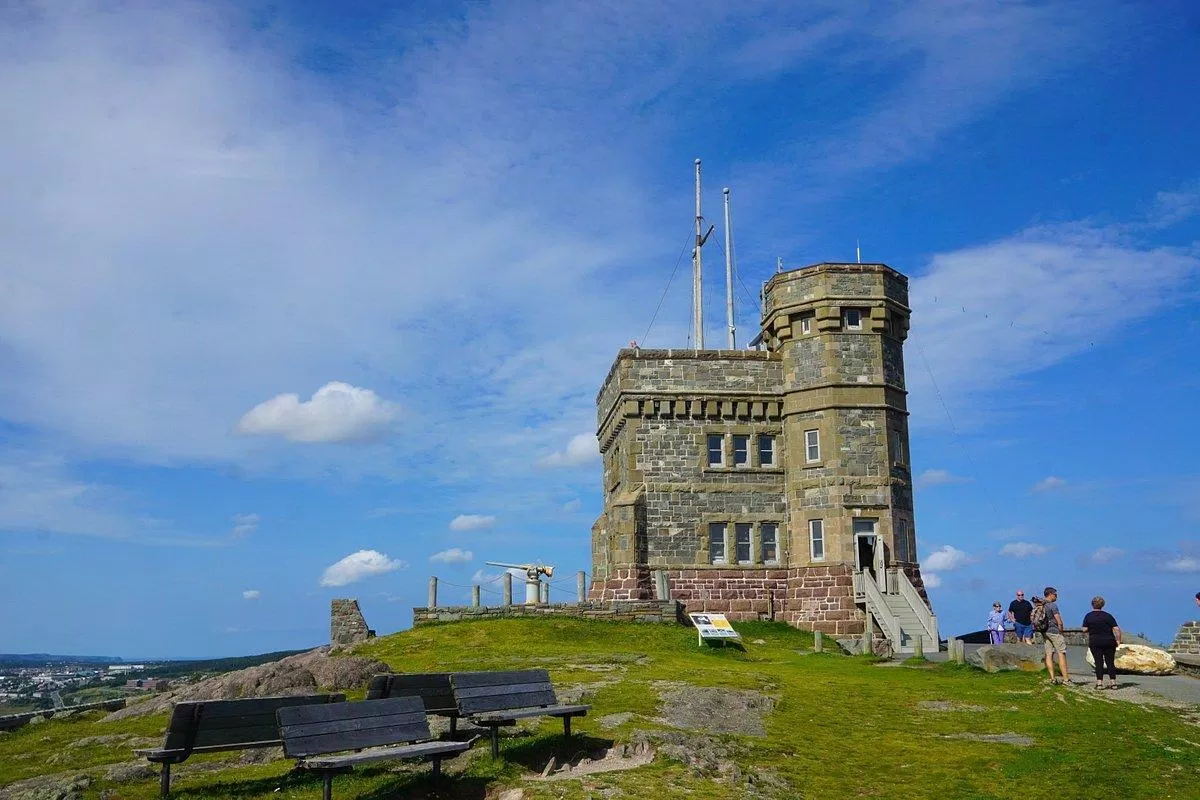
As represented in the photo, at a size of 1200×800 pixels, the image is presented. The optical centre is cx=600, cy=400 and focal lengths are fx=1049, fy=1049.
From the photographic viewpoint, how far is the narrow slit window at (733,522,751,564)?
38.7 meters

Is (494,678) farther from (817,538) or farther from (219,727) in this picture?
(817,538)

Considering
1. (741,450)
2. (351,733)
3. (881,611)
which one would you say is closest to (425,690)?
(351,733)

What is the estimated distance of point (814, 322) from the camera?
1512 inches

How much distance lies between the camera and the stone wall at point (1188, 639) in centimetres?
2620

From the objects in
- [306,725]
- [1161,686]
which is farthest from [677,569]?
[306,725]

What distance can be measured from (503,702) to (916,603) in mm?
23454

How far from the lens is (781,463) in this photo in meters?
39.1

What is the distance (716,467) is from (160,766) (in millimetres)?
27751

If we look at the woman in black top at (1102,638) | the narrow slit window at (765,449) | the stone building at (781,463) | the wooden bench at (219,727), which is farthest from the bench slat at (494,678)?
the narrow slit window at (765,449)

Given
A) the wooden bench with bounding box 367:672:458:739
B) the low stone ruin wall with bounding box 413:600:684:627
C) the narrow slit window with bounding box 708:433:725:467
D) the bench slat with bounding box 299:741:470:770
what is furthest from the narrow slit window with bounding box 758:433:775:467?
the bench slat with bounding box 299:741:470:770

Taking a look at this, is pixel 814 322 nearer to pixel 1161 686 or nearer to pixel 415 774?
pixel 1161 686

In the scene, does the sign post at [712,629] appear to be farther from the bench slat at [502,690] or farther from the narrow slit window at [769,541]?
the bench slat at [502,690]

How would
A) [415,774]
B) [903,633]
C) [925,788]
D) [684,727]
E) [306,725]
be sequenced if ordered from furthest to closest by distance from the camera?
[903,633] < [684,727] < [925,788] < [415,774] < [306,725]

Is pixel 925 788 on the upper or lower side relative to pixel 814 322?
lower
